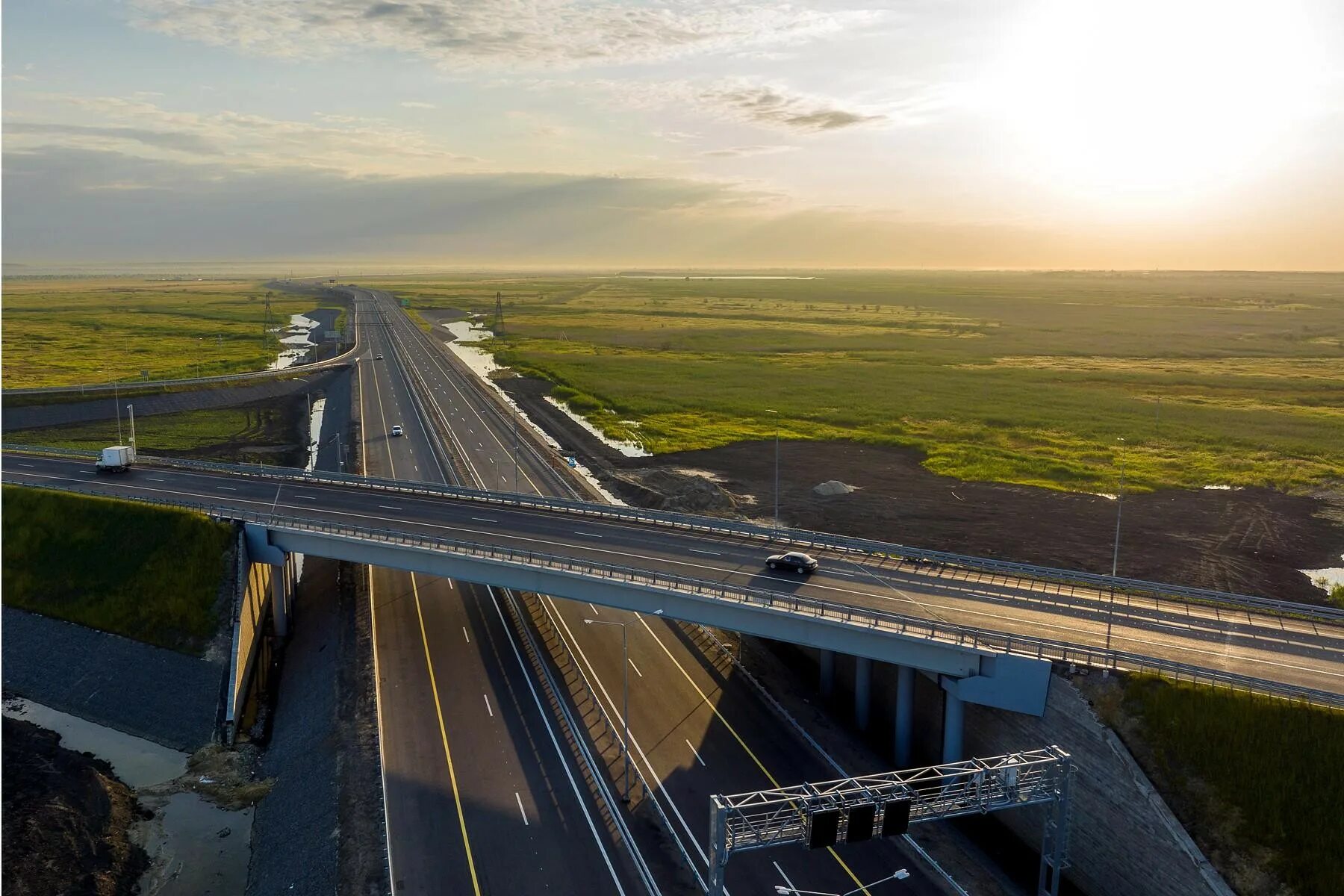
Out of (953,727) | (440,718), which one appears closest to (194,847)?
(440,718)

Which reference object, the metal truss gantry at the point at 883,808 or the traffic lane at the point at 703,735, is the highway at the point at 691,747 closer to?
the traffic lane at the point at 703,735

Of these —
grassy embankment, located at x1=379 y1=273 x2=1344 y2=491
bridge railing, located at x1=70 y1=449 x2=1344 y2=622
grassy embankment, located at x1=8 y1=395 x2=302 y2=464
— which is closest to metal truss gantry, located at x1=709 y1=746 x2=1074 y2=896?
bridge railing, located at x1=70 y1=449 x2=1344 y2=622

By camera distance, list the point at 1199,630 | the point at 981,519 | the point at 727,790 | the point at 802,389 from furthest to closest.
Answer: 1. the point at 802,389
2. the point at 981,519
3. the point at 1199,630
4. the point at 727,790

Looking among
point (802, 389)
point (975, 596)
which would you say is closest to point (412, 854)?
point (975, 596)

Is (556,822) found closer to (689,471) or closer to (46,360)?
(689,471)

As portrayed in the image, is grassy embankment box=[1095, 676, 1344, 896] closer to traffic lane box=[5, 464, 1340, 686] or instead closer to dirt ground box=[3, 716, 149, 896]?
traffic lane box=[5, 464, 1340, 686]
